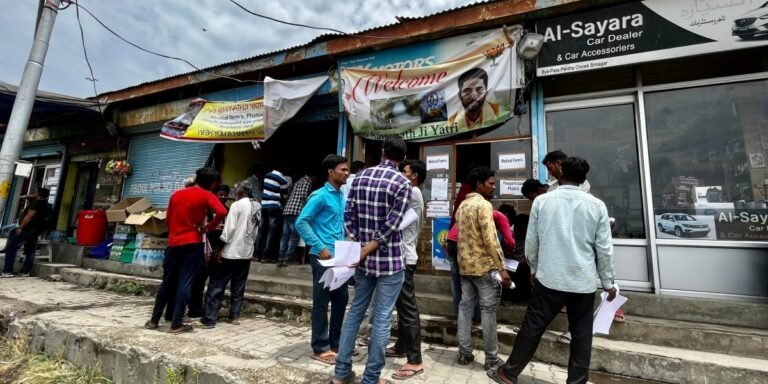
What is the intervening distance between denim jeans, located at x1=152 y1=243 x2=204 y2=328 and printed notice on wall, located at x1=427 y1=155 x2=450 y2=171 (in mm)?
3385

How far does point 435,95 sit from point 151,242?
6.13 m

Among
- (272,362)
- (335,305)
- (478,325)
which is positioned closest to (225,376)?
(272,362)

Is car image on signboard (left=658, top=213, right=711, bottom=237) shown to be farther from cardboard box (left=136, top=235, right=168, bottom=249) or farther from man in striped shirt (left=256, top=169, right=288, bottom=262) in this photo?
cardboard box (left=136, top=235, right=168, bottom=249)

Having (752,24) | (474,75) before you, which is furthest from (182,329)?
(752,24)

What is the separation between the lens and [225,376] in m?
2.56

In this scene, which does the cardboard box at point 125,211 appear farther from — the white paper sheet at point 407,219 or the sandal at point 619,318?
the sandal at point 619,318

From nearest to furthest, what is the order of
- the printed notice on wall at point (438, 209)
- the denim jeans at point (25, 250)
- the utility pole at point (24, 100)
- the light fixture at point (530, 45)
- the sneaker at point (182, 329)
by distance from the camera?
the sneaker at point (182, 329) < the light fixture at point (530, 45) < the printed notice on wall at point (438, 209) < the utility pole at point (24, 100) < the denim jeans at point (25, 250)

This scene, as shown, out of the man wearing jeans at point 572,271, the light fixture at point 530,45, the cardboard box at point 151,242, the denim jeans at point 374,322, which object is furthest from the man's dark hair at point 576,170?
the cardboard box at point 151,242

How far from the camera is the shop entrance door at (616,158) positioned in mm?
4227

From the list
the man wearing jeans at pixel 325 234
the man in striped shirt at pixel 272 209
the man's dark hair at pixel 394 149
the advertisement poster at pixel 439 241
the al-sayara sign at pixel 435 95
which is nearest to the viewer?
the man's dark hair at pixel 394 149

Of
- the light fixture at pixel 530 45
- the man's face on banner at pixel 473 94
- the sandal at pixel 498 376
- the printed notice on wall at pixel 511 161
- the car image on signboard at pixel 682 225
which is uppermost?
the light fixture at pixel 530 45

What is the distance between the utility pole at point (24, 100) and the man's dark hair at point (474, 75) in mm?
7510

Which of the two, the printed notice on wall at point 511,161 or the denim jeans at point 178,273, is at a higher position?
the printed notice on wall at point 511,161

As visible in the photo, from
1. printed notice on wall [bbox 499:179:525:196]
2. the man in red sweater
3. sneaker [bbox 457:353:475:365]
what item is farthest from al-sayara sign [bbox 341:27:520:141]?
sneaker [bbox 457:353:475:365]
